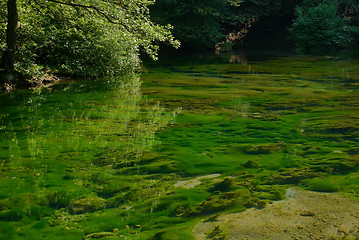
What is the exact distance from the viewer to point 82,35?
35.8ft

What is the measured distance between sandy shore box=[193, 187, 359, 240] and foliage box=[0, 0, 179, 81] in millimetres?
7614

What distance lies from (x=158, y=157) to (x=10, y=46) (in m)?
Result: 6.21

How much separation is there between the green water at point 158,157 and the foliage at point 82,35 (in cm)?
216

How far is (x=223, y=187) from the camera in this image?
3732 mm

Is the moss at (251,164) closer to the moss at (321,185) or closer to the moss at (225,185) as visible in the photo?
the moss at (225,185)

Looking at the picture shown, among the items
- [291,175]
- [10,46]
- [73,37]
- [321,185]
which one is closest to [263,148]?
[291,175]

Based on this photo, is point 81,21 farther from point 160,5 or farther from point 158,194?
point 160,5

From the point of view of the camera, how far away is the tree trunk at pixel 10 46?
Result: 8.87 meters

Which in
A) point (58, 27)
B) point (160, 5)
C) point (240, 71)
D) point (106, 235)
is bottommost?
point (106, 235)

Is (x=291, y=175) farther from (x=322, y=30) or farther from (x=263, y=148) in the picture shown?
(x=322, y=30)

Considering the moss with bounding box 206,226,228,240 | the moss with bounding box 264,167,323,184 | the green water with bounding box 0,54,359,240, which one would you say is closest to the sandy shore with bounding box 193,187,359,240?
the moss with bounding box 206,226,228,240

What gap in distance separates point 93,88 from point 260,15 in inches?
876

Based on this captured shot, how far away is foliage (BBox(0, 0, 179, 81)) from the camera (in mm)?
9961

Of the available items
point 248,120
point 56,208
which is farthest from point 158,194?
point 248,120
